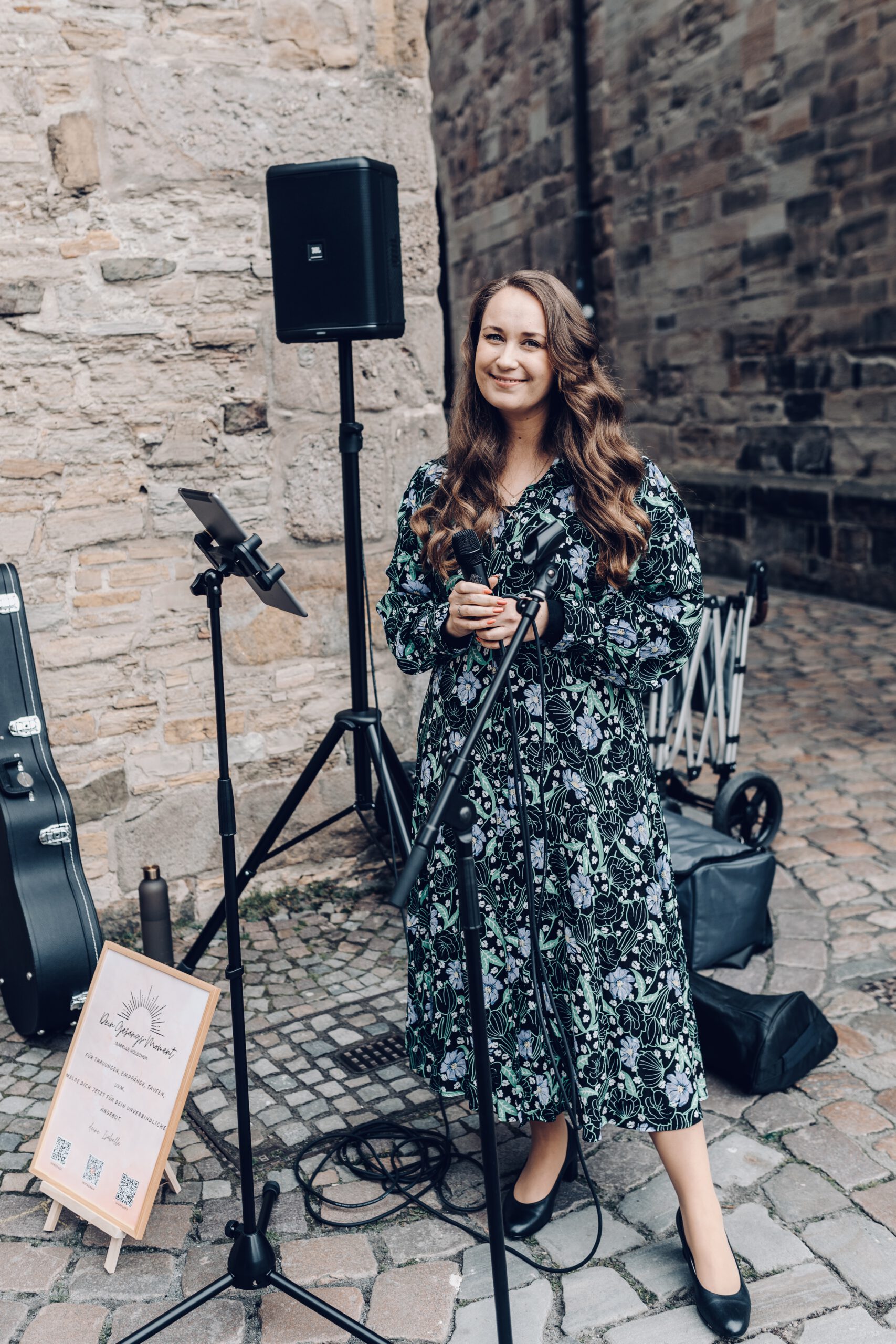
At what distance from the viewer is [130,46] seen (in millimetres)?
3592

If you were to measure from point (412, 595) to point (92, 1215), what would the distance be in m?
1.37

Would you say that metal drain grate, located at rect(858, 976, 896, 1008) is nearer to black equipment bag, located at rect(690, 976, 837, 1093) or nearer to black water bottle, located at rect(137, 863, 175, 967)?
black equipment bag, located at rect(690, 976, 837, 1093)

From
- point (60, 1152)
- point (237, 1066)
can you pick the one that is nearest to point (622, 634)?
point (237, 1066)

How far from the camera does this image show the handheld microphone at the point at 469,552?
1837 mm

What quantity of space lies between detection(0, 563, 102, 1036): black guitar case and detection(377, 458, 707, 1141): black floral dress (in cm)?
128

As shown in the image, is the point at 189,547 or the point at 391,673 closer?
the point at 189,547

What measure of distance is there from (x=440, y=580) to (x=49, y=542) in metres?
1.67

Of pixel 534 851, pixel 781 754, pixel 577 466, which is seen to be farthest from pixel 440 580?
pixel 781 754

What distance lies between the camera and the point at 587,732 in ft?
7.57

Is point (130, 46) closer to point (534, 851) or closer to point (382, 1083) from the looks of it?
point (534, 851)

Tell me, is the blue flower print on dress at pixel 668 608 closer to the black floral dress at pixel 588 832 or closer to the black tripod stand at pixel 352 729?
the black floral dress at pixel 588 832

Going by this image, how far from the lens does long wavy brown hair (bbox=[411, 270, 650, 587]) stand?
224cm

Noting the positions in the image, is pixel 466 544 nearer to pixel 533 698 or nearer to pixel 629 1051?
pixel 533 698

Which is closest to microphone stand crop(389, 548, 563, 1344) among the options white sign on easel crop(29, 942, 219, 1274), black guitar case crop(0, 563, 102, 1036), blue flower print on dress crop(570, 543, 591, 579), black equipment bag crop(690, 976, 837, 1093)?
blue flower print on dress crop(570, 543, 591, 579)
